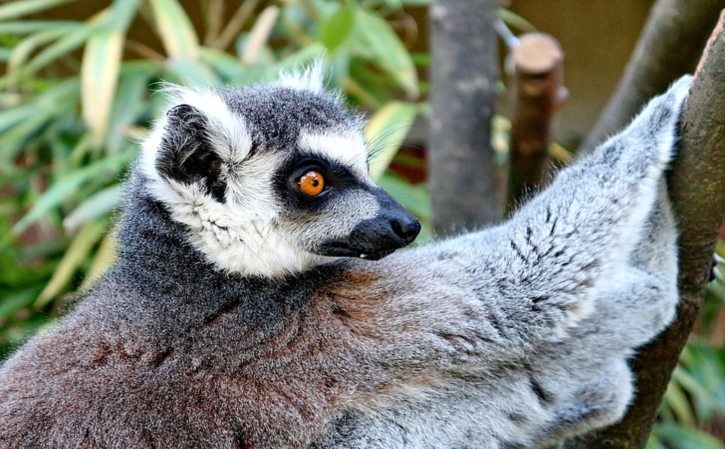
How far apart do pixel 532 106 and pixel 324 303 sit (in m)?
1.74

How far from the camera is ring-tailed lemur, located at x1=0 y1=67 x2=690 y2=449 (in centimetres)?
246

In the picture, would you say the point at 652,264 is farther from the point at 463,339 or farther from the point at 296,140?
the point at 296,140

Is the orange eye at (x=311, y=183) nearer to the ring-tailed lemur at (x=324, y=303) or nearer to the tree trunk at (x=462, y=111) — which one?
the ring-tailed lemur at (x=324, y=303)

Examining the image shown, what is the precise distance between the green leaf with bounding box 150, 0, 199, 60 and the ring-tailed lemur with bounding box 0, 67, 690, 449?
267 cm

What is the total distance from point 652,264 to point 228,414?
1.55 m

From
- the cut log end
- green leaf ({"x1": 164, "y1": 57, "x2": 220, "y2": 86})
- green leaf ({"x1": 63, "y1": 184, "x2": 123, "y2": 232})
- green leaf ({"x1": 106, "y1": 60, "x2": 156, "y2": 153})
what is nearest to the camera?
the cut log end

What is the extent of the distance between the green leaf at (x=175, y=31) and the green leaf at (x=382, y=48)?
1.11 m

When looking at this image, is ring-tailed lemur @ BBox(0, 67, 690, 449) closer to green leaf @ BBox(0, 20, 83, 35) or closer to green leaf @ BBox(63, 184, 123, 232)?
green leaf @ BBox(63, 184, 123, 232)

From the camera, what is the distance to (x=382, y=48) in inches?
199

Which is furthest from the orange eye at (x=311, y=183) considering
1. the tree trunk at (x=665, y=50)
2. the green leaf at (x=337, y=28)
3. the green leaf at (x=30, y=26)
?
the green leaf at (x=30, y=26)

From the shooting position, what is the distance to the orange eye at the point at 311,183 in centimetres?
262

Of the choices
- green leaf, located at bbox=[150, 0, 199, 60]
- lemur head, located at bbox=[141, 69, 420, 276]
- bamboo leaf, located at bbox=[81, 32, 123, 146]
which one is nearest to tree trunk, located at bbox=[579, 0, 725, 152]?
lemur head, located at bbox=[141, 69, 420, 276]

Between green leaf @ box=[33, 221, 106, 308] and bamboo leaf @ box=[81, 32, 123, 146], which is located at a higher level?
bamboo leaf @ box=[81, 32, 123, 146]

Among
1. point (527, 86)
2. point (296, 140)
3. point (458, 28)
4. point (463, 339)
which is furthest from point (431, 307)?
point (458, 28)
